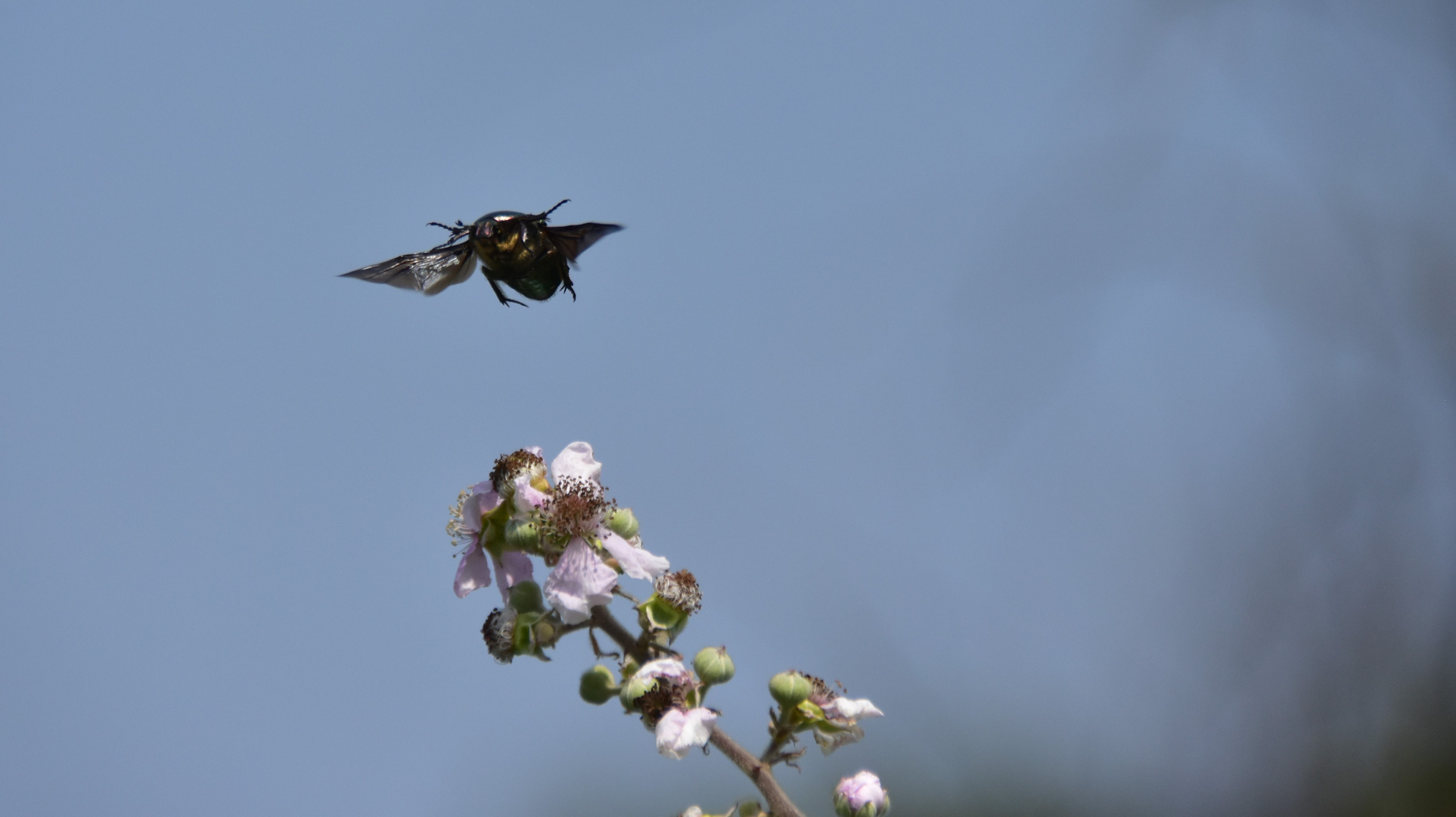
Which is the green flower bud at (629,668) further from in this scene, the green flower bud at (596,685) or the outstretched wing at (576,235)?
the outstretched wing at (576,235)

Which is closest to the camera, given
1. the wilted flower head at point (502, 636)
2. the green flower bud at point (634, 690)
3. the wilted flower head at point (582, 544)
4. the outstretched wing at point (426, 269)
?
the green flower bud at point (634, 690)

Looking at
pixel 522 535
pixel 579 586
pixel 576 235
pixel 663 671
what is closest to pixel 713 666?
pixel 663 671

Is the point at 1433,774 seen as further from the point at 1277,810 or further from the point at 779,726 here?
the point at 779,726

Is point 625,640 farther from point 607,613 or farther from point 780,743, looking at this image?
point 780,743

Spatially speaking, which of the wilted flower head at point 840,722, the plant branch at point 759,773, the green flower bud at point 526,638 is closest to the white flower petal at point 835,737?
the wilted flower head at point 840,722

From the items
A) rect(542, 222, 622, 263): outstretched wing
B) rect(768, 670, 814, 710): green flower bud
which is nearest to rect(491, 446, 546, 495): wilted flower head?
rect(542, 222, 622, 263): outstretched wing
